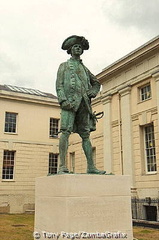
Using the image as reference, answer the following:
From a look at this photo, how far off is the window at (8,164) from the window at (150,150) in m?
11.8

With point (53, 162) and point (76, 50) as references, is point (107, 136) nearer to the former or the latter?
point (53, 162)

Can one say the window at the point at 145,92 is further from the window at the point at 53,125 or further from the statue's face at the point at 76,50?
the statue's face at the point at 76,50

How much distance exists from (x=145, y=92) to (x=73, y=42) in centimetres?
1200

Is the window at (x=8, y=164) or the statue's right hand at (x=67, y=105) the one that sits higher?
the statue's right hand at (x=67, y=105)

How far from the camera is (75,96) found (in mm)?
6879

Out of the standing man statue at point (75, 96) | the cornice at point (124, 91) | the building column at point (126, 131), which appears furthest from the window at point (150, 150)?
the standing man statue at point (75, 96)

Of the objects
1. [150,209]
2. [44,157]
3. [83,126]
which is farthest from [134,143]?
[83,126]

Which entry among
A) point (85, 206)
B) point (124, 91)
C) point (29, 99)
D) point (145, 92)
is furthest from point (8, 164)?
point (85, 206)

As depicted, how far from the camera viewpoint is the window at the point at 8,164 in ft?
77.6

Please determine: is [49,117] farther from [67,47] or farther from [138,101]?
[67,47]

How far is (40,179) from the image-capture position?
689 cm

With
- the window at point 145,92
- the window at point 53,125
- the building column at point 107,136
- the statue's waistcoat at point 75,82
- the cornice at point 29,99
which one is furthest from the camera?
the window at point 53,125

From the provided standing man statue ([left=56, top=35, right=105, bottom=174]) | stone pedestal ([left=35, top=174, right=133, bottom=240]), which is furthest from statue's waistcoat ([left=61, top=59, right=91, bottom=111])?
stone pedestal ([left=35, top=174, right=133, bottom=240])

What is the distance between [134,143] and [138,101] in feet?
8.94
